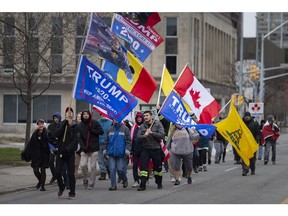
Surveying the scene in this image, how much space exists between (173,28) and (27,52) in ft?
114

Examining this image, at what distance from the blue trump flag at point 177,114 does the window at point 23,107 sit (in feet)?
125

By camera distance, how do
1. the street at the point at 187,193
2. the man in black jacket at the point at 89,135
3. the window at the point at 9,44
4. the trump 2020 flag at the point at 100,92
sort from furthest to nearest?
1. the window at the point at 9,44
2. the man in black jacket at the point at 89,135
3. the trump 2020 flag at the point at 100,92
4. the street at the point at 187,193

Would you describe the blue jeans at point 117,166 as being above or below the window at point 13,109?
below

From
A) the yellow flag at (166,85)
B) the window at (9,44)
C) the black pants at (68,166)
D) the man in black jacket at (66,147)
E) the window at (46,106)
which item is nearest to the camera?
the black pants at (68,166)

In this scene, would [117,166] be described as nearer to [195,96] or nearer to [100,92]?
[100,92]

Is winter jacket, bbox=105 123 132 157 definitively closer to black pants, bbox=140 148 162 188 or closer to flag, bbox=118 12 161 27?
black pants, bbox=140 148 162 188

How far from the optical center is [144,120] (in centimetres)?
1645

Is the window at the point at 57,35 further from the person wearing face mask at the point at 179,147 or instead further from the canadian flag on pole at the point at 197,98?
the person wearing face mask at the point at 179,147

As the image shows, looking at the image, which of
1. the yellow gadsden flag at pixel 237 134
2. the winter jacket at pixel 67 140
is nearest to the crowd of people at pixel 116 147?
the winter jacket at pixel 67 140

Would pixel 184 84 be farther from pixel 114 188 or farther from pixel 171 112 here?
pixel 114 188

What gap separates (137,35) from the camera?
67.6ft

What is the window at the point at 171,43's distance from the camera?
191ft

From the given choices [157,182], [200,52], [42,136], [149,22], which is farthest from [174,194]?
[200,52]

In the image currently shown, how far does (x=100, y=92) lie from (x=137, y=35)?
5.17 m
